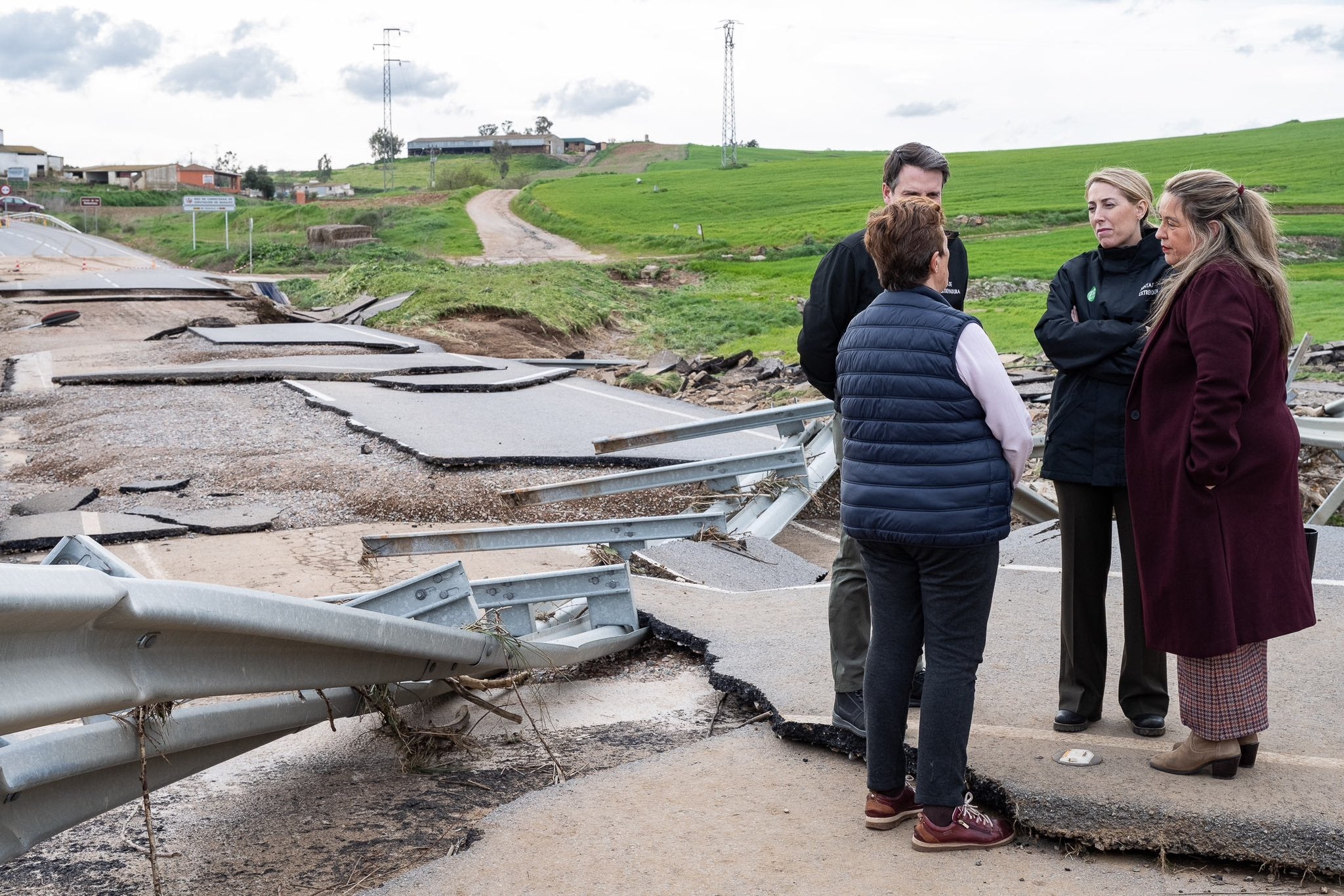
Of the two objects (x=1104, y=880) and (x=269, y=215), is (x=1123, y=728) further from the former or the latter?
(x=269, y=215)

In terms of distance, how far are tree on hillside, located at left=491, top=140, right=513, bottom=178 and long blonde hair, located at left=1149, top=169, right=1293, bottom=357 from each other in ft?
389

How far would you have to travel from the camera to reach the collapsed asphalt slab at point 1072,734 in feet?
11.9

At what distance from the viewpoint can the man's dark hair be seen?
4.26 m

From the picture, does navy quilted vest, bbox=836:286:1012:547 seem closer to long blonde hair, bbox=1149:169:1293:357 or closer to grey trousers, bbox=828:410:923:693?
grey trousers, bbox=828:410:923:693

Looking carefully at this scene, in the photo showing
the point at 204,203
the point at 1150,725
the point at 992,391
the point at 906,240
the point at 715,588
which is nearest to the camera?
the point at 992,391

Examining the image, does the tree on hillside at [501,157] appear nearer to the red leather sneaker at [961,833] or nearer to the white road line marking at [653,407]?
the white road line marking at [653,407]

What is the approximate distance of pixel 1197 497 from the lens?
3.76 m

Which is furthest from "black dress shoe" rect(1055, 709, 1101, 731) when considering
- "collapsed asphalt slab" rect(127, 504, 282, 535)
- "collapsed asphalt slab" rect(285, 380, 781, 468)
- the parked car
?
the parked car

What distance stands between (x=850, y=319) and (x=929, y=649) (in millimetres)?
1225

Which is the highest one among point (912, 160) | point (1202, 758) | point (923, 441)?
point (912, 160)

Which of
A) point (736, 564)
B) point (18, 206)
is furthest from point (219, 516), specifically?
point (18, 206)

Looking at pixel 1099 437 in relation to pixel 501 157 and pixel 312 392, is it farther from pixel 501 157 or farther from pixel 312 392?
pixel 501 157

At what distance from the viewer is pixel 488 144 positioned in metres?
174

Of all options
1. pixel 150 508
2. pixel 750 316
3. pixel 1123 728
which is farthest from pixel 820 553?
pixel 750 316
